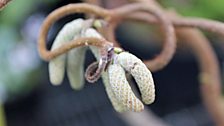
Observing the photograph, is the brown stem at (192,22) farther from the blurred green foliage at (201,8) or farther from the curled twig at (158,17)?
the blurred green foliage at (201,8)

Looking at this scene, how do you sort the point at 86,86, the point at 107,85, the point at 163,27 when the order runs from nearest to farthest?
the point at 107,85
the point at 163,27
the point at 86,86

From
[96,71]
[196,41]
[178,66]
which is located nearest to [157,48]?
[178,66]

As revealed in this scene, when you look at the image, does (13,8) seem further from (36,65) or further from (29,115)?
(29,115)

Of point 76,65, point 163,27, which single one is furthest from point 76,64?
point 163,27

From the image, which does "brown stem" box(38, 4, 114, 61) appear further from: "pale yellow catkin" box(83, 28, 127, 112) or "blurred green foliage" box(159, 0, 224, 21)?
"blurred green foliage" box(159, 0, 224, 21)

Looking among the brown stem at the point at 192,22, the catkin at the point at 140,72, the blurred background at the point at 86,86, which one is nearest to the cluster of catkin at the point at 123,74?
the catkin at the point at 140,72

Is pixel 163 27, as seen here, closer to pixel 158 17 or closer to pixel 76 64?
pixel 158 17

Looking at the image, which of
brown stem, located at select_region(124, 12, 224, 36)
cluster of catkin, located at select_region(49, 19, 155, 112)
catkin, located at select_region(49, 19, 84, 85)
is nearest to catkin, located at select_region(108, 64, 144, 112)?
cluster of catkin, located at select_region(49, 19, 155, 112)

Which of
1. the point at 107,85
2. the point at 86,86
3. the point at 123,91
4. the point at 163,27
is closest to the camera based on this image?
the point at 123,91
